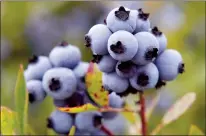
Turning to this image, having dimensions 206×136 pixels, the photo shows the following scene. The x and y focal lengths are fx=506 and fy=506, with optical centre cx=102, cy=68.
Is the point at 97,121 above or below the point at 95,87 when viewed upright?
below

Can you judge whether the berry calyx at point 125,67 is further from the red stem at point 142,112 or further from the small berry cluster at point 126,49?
the red stem at point 142,112

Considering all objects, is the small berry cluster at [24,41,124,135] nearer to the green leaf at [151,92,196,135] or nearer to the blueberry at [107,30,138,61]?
the green leaf at [151,92,196,135]

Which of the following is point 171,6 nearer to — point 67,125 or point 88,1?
point 88,1

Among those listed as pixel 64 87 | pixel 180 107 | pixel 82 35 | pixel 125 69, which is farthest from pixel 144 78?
pixel 82 35

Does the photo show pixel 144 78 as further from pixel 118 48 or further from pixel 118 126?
pixel 118 126

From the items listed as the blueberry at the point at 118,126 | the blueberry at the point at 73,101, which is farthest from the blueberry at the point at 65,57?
the blueberry at the point at 118,126

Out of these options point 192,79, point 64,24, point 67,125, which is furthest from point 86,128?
point 64,24

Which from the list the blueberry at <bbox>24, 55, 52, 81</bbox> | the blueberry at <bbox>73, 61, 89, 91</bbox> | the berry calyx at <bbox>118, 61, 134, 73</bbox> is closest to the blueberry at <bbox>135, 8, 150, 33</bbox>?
the berry calyx at <bbox>118, 61, 134, 73</bbox>
